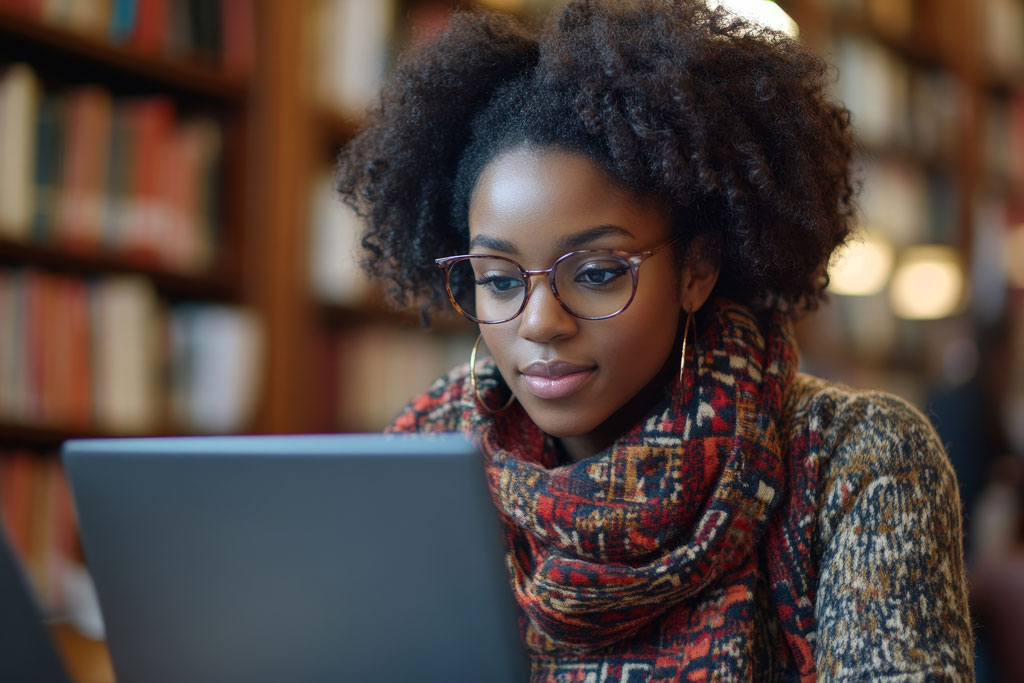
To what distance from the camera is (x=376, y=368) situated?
8.22ft

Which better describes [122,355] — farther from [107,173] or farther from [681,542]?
[681,542]

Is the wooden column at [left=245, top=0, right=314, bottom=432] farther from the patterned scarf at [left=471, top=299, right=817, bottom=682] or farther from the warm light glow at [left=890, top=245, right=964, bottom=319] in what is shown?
the warm light glow at [left=890, top=245, right=964, bottom=319]

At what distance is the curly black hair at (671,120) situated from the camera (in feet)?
3.08

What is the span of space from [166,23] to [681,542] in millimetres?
1692

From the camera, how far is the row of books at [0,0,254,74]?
1.96 metres

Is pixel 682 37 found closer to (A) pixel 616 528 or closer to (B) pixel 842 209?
(B) pixel 842 209

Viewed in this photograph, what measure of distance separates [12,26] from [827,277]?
154cm

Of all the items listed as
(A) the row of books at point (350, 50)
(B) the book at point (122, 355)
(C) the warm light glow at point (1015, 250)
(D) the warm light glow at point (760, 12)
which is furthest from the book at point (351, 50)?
(C) the warm light glow at point (1015, 250)

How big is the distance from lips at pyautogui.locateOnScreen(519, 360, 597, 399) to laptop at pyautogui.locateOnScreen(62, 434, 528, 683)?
1.15 feet

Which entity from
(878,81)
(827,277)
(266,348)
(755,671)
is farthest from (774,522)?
(878,81)

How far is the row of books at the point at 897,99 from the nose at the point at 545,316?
9.33 feet

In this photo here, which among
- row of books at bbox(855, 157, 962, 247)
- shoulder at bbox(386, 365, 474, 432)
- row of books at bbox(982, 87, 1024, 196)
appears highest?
row of books at bbox(982, 87, 1024, 196)

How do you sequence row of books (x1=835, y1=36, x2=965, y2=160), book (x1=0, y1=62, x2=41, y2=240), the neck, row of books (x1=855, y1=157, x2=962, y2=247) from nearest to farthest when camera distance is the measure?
the neck < book (x1=0, y1=62, x2=41, y2=240) < row of books (x1=835, y1=36, x2=965, y2=160) < row of books (x1=855, y1=157, x2=962, y2=247)

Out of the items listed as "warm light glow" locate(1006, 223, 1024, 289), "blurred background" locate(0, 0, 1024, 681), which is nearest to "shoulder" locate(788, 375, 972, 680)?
"blurred background" locate(0, 0, 1024, 681)
